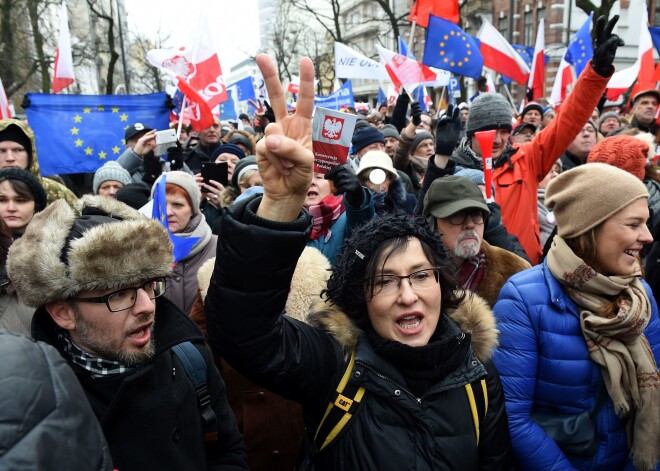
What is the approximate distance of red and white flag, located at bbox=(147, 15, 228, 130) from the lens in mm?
6215

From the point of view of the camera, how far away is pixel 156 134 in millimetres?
5305

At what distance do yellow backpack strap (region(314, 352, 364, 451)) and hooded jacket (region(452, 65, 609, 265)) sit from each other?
2593mm

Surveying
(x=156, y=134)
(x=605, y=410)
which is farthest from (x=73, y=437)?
(x=156, y=134)

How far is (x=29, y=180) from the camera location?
312cm

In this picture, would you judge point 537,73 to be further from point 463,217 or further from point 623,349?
point 623,349

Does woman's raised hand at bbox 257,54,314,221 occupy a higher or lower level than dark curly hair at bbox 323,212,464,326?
higher

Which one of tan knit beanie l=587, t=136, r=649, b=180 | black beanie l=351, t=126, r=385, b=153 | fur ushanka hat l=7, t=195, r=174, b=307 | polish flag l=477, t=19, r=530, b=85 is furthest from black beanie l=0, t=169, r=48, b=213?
polish flag l=477, t=19, r=530, b=85

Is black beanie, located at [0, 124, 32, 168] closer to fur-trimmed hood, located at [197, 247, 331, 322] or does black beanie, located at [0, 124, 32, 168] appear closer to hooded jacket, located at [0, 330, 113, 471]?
fur-trimmed hood, located at [197, 247, 331, 322]

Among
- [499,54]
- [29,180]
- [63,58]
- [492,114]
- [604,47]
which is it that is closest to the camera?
[29,180]

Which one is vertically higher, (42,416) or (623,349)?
(42,416)

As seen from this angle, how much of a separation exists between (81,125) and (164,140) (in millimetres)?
1645

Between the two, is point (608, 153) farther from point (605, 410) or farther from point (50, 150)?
point (50, 150)

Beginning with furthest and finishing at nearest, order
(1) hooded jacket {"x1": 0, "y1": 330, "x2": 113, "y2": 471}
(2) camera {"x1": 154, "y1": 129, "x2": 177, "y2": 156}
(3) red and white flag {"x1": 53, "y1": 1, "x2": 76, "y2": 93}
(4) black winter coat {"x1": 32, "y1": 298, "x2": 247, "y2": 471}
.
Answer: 1. (3) red and white flag {"x1": 53, "y1": 1, "x2": 76, "y2": 93}
2. (2) camera {"x1": 154, "y1": 129, "x2": 177, "y2": 156}
3. (4) black winter coat {"x1": 32, "y1": 298, "x2": 247, "y2": 471}
4. (1) hooded jacket {"x1": 0, "y1": 330, "x2": 113, "y2": 471}

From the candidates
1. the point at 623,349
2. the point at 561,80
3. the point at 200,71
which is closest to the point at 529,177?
the point at 623,349
